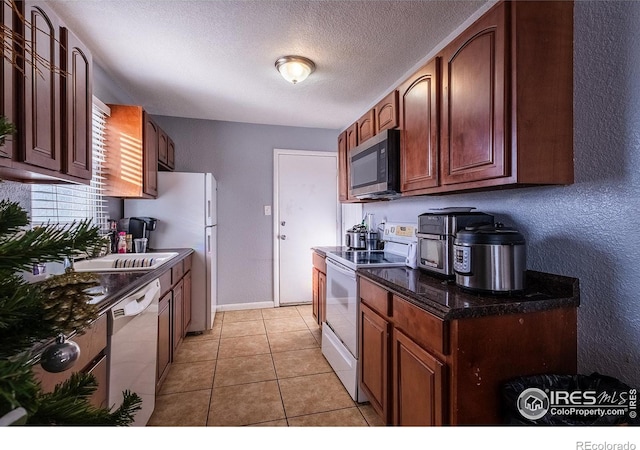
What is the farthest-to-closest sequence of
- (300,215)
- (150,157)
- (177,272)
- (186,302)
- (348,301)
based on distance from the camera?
(300,215) → (186,302) → (150,157) → (177,272) → (348,301)

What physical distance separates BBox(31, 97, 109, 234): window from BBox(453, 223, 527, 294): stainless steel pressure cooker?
1997 millimetres

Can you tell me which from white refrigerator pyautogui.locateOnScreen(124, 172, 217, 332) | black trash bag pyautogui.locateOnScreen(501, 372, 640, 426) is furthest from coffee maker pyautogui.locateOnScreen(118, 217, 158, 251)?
black trash bag pyautogui.locateOnScreen(501, 372, 640, 426)

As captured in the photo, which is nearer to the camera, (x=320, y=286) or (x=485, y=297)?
(x=485, y=297)

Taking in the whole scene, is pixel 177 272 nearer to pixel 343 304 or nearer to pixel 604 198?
pixel 343 304

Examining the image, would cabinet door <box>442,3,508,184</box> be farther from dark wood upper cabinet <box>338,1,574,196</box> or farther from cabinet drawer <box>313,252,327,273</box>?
cabinet drawer <box>313,252,327,273</box>

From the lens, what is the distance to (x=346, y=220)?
3.93m

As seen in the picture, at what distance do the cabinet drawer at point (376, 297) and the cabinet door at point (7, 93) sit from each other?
5.36 ft

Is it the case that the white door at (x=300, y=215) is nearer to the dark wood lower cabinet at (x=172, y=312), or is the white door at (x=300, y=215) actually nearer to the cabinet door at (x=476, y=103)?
the dark wood lower cabinet at (x=172, y=312)

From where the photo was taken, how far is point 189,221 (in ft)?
9.69

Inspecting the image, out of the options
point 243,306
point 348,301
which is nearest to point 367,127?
point 348,301

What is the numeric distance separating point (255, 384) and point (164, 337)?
71 cm

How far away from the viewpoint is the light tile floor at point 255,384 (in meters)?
1.78

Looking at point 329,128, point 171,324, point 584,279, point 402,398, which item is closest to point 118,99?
point 171,324

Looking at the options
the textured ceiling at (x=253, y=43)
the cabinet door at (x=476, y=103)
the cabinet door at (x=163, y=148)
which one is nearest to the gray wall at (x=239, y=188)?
the cabinet door at (x=163, y=148)
